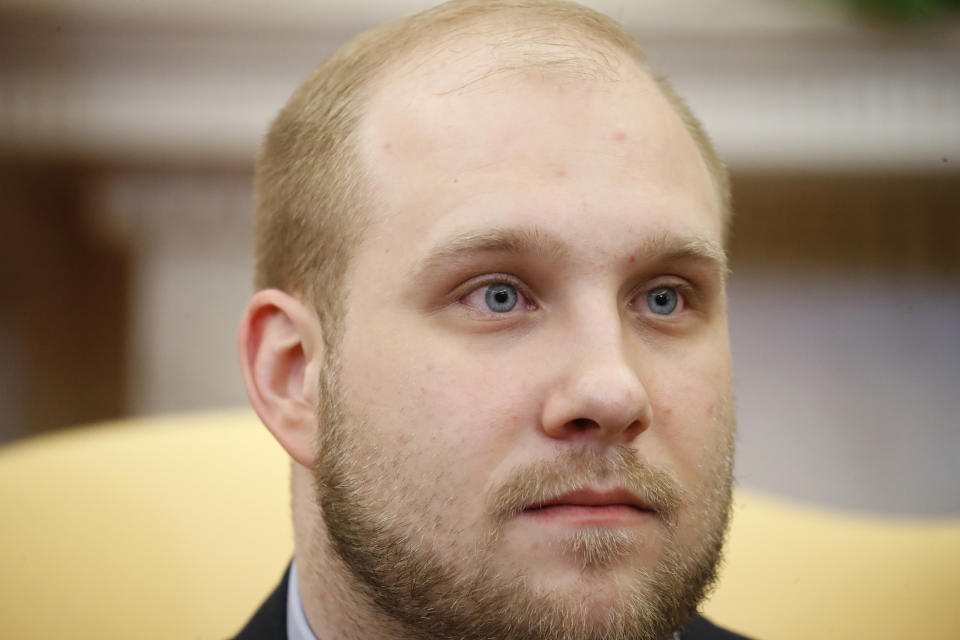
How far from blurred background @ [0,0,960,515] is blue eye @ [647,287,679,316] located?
0.91 meters

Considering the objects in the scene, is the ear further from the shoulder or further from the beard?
the shoulder

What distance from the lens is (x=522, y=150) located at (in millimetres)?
879

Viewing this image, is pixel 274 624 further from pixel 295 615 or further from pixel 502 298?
pixel 502 298

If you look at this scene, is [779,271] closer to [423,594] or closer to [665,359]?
[665,359]

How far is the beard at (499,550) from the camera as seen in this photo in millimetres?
825

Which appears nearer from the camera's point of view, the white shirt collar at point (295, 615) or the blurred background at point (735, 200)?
the white shirt collar at point (295, 615)

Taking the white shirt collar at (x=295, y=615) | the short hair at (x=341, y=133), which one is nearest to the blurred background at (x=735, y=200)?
the short hair at (x=341, y=133)

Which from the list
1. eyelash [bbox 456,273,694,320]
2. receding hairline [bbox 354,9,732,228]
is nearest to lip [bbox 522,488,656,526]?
eyelash [bbox 456,273,694,320]

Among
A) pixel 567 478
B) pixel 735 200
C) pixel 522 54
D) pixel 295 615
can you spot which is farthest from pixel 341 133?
pixel 735 200

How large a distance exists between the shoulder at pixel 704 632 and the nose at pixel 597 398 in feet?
1.45

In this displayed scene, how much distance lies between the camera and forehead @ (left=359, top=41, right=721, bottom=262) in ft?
2.85

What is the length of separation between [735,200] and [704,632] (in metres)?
0.93

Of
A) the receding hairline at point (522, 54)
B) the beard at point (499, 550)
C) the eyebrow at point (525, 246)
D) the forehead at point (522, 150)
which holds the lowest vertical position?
the beard at point (499, 550)

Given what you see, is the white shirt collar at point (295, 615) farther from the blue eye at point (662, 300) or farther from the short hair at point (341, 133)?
the blue eye at point (662, 300)
